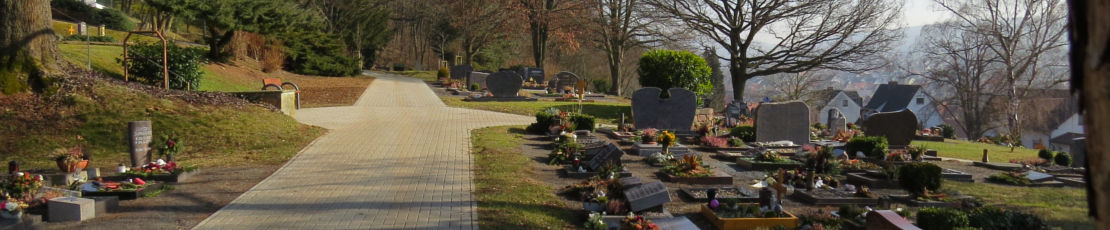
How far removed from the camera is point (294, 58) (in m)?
38.5

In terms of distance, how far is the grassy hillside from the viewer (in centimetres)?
1210

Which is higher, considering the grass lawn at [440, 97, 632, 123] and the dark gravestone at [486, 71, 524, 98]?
the dark gravestone at [486, 71, 524, 98]

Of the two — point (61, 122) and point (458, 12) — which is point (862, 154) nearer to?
point (61, 122)

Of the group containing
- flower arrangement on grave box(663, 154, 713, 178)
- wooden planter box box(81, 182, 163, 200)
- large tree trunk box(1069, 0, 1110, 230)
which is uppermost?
large tree trunk box(1069, 0, 1110, 230)

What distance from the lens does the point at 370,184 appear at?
961 cm

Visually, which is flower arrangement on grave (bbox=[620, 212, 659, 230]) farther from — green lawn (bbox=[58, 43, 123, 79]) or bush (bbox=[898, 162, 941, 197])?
green lawn (bbox=[58, 43, 123, 79])

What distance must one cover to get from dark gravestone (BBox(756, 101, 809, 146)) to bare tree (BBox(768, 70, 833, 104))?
28417mm

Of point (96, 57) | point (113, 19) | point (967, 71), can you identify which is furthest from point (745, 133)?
point (113, 19)

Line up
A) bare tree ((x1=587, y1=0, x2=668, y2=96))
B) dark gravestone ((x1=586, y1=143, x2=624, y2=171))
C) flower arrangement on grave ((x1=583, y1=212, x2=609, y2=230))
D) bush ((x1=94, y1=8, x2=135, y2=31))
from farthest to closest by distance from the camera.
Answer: bush ((x1=94, y1=8, x2=135, y2=31)) → bare tree ((x1=587, y1=0, x2=668, y2=96)) → dark gravestone ((x1=586, y1=143, x2=624, y2=171)) → flower arrangement on grave ((x1=583, y1=212, x2=609, y2=230))

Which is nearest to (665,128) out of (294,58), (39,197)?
(39,197)

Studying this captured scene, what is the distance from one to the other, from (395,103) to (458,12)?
22.1m

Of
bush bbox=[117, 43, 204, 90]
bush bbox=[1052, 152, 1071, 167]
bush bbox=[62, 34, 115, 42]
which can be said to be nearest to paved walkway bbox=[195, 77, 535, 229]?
bush bbox=[117, 43, 204, 90]

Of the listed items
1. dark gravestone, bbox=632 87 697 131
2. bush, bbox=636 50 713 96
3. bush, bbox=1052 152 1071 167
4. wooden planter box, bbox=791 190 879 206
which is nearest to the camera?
wooden planter box, bbox=791 190 879 206

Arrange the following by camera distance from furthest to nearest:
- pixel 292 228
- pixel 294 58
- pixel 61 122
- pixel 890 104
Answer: pixel 890 104, pixel 294 58, pixel 61 122, pixel 292 228
